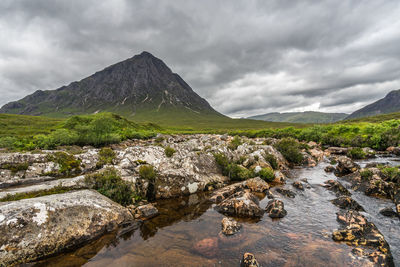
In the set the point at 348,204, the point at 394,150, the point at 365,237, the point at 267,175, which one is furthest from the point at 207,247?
the point at 394,150

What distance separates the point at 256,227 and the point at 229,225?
5.03 ft

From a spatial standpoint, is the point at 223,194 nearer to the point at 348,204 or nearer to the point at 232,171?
the point at 232,171

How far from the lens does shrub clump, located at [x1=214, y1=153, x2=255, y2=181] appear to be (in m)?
17.0

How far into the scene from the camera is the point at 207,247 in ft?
24.9

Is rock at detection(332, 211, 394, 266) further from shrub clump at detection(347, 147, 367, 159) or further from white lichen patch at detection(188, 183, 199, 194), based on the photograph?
shrub clump at detection(347, 147, 367, 159)

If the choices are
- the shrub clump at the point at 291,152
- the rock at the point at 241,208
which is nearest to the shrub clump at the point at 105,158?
the rock at the point at 241,208

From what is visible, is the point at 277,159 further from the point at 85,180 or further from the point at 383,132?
the point at 383,132

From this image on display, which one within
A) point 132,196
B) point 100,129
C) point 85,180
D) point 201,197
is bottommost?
point 201,197

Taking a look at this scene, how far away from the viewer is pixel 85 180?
11312mm

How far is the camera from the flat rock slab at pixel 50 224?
645 cm

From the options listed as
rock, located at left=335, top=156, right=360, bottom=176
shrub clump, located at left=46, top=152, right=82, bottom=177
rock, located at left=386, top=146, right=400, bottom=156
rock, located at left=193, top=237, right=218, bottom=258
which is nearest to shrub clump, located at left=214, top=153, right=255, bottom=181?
rock, located at left=193, top=237, right=218, bottom=258

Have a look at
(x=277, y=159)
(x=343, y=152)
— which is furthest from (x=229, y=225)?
(x=343, y=152)

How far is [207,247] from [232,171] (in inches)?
404

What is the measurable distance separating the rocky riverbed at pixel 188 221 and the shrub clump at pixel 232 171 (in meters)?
1.95
